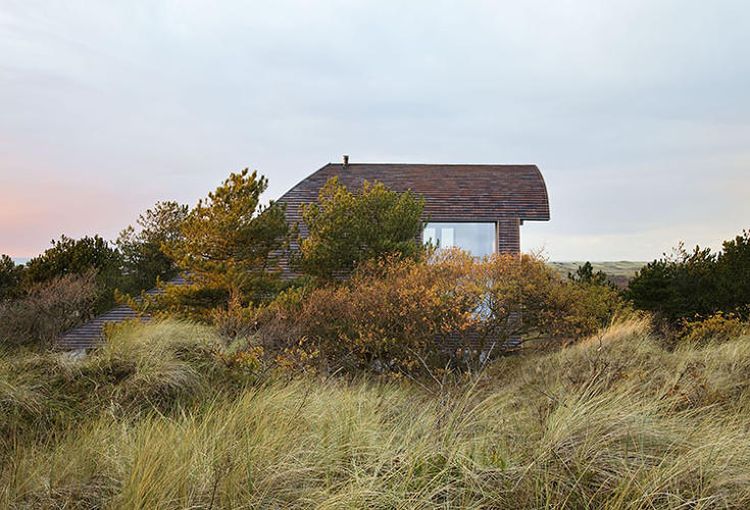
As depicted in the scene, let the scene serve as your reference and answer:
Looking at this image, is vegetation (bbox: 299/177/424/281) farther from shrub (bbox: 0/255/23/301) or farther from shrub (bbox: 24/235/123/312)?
shrub (bbox: 0/255/23/301)

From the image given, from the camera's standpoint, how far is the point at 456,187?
1697cm

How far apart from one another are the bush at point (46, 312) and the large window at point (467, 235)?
339 inches

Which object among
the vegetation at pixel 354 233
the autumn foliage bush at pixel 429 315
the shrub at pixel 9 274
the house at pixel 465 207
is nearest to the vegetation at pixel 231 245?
the vegetation at pixel 354 233

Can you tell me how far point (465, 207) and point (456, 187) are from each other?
91 cm

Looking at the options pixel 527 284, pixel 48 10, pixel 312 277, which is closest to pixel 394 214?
pixel 312 277

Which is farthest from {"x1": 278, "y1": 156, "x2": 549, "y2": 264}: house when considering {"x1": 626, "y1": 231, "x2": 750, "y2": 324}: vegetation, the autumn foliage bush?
the autumn foliage bush

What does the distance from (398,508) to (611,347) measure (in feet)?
19.0

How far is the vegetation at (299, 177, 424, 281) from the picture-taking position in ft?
41.4

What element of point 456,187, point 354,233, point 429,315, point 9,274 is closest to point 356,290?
point 429,315

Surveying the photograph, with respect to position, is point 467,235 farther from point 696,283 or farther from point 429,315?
point 429,315

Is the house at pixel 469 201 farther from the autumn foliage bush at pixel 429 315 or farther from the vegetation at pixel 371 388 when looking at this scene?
the autumn foliage bush at pixel 429 315

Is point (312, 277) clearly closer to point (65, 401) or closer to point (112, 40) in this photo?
point (112, 40)

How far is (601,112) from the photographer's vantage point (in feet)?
43.2

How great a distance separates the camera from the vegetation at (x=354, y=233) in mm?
12633
